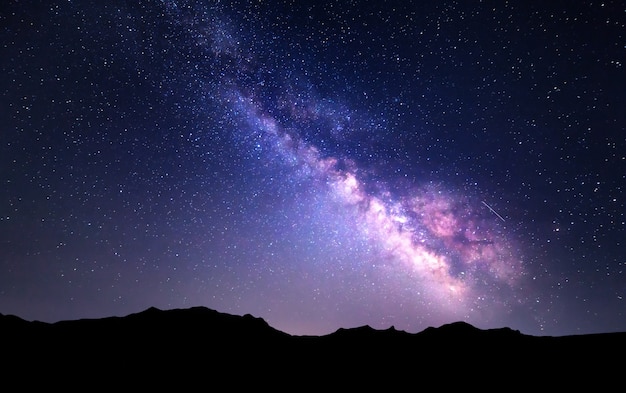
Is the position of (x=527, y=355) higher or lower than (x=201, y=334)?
lower

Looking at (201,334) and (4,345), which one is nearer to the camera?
(4,345)

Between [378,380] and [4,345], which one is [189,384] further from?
[4,345]

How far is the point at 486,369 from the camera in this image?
10492mm

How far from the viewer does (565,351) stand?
1013cm

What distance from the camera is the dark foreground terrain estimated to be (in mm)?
9820

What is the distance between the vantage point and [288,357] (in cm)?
1274

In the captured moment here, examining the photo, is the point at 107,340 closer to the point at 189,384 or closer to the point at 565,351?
the point at 189,384

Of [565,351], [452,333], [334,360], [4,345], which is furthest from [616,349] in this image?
[4,345]

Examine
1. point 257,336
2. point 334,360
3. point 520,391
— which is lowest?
point 520,391

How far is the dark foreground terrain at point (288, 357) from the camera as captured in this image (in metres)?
9.82

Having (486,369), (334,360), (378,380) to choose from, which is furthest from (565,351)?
(334,360)

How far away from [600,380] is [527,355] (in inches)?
81.4

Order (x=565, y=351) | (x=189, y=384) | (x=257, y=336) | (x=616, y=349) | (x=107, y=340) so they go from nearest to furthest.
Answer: (x=616, y=349) → (x=565, y=351) → (x=189, y=384) → (x=107, y=340) → (x=257, y=336)

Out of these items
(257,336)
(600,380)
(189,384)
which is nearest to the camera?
(600,380)
